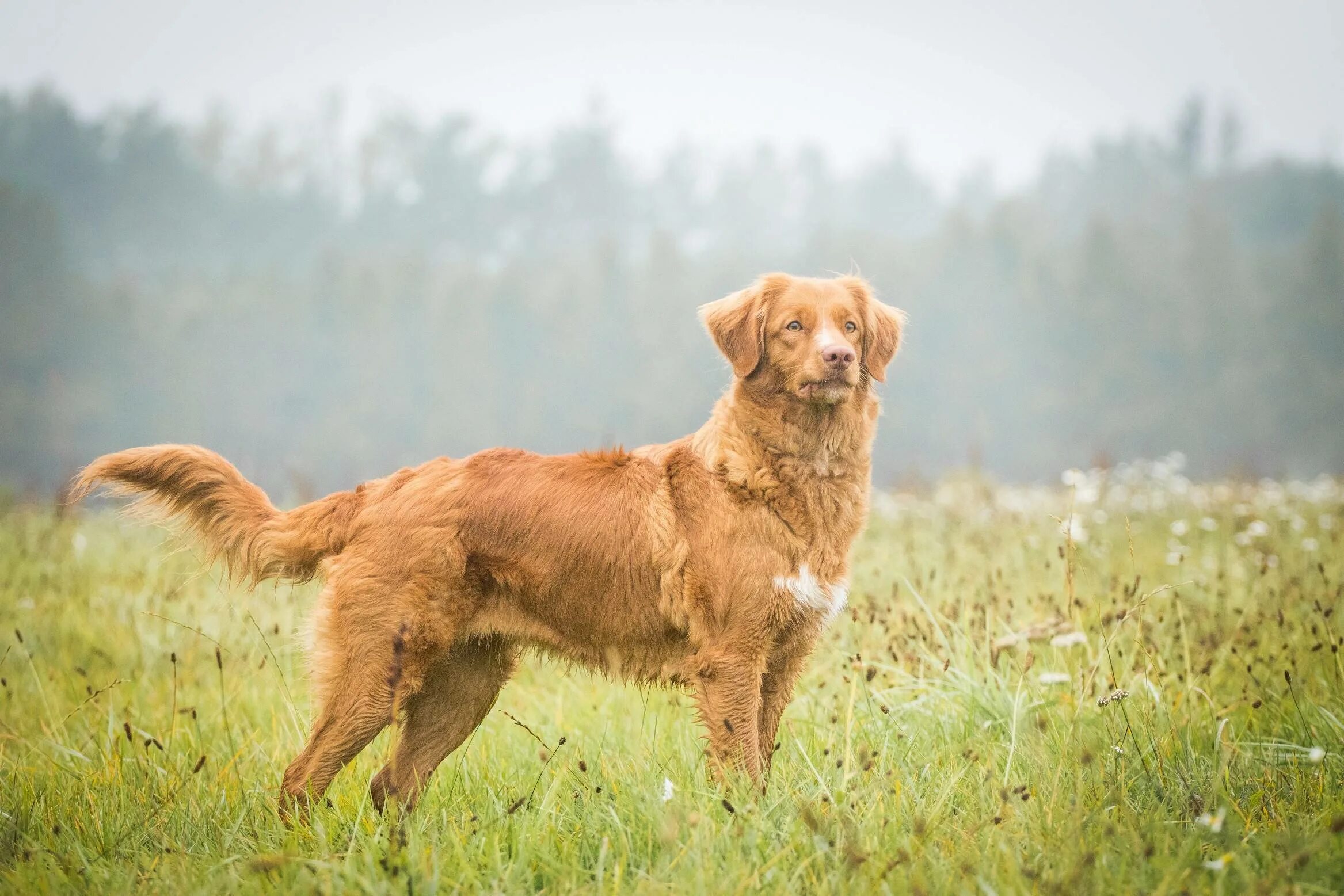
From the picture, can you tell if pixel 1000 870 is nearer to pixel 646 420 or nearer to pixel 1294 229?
pixel 646 420

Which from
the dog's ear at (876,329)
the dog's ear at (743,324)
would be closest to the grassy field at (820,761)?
the dog's ear at (876,329)

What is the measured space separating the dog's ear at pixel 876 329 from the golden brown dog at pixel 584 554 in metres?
0.15

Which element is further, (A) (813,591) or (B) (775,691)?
(B) (775,691)

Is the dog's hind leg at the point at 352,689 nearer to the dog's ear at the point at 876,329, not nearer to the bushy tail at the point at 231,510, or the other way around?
the bushy tail at the point at 231,510

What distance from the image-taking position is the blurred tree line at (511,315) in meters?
34.2

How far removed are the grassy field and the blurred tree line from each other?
26.5m

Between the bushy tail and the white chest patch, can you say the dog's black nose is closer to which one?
the white chest patch

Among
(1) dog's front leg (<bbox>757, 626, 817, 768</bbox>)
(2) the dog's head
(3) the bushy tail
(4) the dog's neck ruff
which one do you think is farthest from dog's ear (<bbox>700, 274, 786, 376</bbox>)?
(3) the bushy tail

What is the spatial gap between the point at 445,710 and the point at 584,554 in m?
0.81

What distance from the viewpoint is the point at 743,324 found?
3605 millimetres

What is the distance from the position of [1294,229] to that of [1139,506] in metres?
44.4

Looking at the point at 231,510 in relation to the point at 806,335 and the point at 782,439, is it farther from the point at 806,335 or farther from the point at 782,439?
the point at 806,335

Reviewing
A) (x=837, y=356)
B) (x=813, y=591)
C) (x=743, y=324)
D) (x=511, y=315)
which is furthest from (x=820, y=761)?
(x=511, y=315)

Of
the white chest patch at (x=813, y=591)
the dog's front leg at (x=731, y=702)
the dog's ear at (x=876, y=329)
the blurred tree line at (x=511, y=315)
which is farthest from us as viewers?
the blurred tree line at (x=511, y=315)
